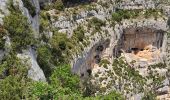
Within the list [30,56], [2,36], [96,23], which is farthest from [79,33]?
[2,36]

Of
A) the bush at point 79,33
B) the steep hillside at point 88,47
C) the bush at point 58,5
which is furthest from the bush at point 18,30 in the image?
the bush at point 58,5

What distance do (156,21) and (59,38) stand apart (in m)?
20.5

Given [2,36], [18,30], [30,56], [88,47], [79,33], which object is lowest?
[88,47]

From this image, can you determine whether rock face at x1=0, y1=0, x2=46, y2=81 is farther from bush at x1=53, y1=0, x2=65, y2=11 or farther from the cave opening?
the cave opening

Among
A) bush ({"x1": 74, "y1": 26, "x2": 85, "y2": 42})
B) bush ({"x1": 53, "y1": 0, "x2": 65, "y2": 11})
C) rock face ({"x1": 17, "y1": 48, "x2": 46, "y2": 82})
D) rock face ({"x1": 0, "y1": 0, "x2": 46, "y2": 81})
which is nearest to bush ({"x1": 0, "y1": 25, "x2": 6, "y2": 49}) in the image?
rock face ({"x1": 0, "y1": 0, "x2": 46, "y2": 81})

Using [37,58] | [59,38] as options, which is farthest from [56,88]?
[59,38]

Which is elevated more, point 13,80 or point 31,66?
point 13,80

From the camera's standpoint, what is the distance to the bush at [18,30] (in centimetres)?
4678

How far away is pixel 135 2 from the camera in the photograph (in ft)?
256

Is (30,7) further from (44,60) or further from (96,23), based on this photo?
(96,23)

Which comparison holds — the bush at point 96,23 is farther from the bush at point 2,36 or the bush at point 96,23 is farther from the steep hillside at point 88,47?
the bush at point 2,36

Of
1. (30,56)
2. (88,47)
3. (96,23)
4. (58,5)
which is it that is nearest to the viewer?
(30,56)

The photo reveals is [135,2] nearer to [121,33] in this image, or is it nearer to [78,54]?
[121,33]

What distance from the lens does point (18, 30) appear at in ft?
157
